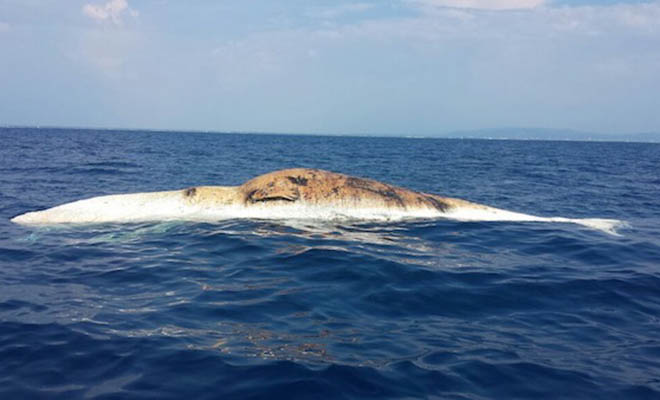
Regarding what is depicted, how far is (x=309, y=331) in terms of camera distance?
18.0 ft

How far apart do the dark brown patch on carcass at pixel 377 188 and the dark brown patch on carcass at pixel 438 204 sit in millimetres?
908

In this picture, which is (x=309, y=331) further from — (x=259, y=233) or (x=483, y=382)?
(x=259, y=233)

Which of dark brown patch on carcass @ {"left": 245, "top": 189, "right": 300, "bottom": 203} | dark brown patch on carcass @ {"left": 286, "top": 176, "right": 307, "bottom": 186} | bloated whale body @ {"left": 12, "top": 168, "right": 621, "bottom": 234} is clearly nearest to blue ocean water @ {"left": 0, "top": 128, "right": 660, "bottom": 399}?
bloated whale body @ {"left": 12, "top": 168, "right": 621, "bottom": 234}

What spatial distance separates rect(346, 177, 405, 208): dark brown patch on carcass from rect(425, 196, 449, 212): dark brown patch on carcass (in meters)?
0.91

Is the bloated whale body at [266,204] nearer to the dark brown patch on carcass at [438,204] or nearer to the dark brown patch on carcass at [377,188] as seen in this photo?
the dark brown patch on carcass at [377,188]

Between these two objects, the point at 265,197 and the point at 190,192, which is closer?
the point at 265,197

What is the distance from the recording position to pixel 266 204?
426 inches

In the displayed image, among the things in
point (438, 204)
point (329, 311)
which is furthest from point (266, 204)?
point (329, 311)

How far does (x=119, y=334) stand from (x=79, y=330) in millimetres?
519

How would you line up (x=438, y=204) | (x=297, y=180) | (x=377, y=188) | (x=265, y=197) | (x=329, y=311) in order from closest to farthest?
(x=329, y=311)
(x=265, y=197)
(x=297, y=180)
(x=377, y=188)
(x=438, y=204)

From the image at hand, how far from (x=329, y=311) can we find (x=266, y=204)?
5.13m

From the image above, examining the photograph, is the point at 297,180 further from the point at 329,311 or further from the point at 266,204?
the point at 329,311

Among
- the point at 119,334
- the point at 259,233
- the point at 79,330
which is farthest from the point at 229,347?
the point at 259,233

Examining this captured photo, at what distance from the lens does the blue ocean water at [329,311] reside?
4.39 metres
